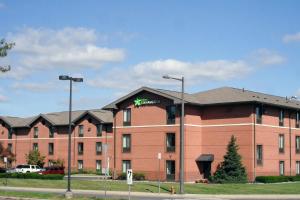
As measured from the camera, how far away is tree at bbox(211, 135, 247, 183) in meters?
58.1

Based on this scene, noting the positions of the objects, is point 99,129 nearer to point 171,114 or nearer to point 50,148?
point 50,148

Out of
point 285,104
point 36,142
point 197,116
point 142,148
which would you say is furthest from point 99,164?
point 285,104

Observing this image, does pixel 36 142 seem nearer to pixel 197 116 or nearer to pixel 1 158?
pixel 1 158

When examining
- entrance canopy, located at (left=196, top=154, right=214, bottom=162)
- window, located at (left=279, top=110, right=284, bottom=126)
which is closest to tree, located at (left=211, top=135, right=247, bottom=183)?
entrance canopy, located at (left=196, top=154, right=214, bottom=162)

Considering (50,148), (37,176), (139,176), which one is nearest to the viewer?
(37,176)

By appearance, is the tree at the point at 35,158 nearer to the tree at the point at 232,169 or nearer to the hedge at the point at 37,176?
the hedge at the point at 37,176

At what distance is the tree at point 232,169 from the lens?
58094mm

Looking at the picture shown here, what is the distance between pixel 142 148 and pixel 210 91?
1086 cm

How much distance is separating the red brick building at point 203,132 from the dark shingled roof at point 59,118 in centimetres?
1701

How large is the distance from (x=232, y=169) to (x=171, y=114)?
30.2ft

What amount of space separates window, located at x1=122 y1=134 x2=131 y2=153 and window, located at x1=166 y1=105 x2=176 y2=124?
242 inches

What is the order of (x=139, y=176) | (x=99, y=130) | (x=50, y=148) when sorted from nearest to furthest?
1. (x=139, y=176)
2. (x=99, y=130)
3. (x=50, y=148)

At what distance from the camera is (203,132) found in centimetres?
6375

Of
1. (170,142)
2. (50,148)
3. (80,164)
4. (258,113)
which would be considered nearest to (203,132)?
(170,142)
